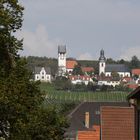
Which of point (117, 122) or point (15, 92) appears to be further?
point (117, 122)

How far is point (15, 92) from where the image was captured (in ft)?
68.6

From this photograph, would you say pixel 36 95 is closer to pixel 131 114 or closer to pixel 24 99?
pixel 24 99

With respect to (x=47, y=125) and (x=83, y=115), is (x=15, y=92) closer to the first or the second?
(x=47, y=125)

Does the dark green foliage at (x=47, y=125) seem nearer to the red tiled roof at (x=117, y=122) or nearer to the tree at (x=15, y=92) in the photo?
the tree at (x=15, y=92)

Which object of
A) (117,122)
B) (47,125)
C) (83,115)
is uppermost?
(83,115)

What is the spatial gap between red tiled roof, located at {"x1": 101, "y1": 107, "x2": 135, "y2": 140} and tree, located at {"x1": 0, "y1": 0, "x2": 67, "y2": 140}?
5.89ft

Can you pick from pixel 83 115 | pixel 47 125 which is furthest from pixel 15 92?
pixel 83 115

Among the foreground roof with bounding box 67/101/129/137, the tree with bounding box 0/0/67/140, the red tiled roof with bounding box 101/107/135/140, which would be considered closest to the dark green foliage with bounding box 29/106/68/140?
the tree with bounding box 0/0/67/140

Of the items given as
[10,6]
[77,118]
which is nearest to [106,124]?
[10,6]

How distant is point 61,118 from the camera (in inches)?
920

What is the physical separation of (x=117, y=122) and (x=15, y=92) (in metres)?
4.06

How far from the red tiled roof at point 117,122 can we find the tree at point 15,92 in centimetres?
180

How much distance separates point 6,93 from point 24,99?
1.24 m

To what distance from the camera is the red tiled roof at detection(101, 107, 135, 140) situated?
22234 millimetres
